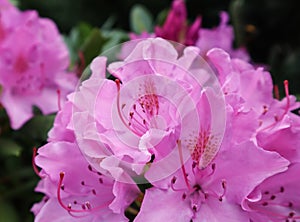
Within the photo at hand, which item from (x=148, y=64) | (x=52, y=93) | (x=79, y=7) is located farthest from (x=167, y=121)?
(x=79, y=7)

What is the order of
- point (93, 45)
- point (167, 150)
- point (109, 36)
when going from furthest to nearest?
point (109, 36) < point (93, 45) < point (167, 150)

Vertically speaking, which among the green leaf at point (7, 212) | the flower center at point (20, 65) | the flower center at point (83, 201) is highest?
the flower center at point (83, 201)

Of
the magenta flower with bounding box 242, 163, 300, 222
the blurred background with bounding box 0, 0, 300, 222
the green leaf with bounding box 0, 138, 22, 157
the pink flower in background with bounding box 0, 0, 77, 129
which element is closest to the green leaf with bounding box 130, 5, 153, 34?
the blurred background with bounding box 0, 0, 300, 222

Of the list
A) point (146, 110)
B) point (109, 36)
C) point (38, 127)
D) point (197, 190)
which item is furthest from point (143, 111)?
point (109, 36)

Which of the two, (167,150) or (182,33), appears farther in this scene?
(182,33)

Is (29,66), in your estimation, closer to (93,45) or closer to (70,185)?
(93,45)

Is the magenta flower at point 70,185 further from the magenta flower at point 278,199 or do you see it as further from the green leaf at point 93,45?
the green leaf at point 93,45

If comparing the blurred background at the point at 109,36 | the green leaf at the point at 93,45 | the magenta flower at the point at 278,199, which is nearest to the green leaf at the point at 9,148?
the blurred background at the point at 109,36

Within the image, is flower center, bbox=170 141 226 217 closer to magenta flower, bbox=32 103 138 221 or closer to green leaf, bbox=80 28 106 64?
magenta flower, bbox=32 103 138 221
